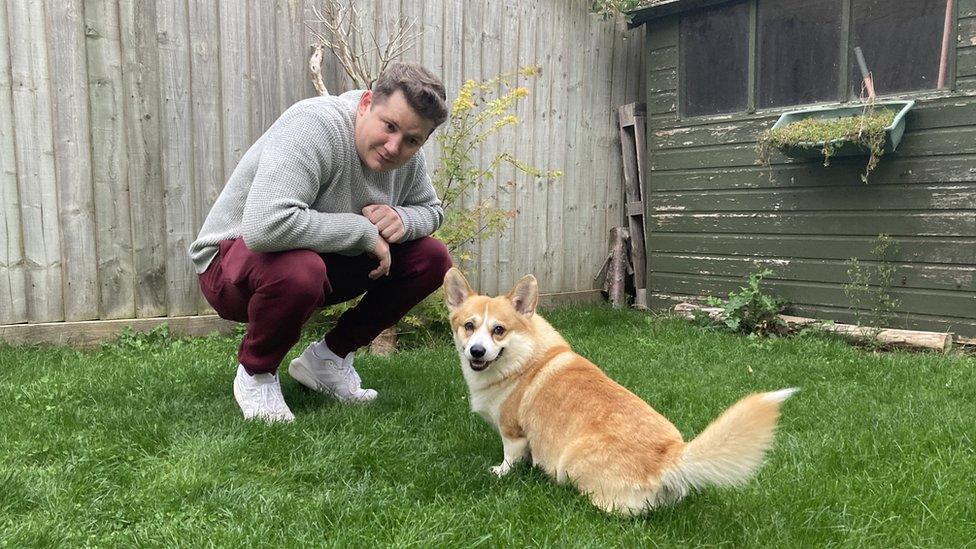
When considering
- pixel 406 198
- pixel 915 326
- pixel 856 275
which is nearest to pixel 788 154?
pixel 856 275

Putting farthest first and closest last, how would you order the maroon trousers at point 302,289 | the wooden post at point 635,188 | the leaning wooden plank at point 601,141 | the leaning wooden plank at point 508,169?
1. the wooden post at point 635,188
2. the leaning wooden plank at point 601,141
3. the leaning wooden plank at point 508,169
4. the maroon trousers at point 302,289

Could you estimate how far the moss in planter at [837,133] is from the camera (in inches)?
175

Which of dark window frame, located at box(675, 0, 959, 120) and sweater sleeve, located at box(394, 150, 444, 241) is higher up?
dark window frame, located at box(675, 0, 959, 120)

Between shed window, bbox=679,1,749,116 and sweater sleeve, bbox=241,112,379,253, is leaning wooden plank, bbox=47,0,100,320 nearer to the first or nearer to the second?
sweater sleeve, bbox=241,112,379,253

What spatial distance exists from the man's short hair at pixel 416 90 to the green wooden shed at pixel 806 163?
148 inches

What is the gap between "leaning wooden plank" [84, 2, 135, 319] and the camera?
12.6ft

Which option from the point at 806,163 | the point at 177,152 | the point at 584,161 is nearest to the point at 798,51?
the point at 806,163

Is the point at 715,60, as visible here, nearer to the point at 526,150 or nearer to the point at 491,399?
the point at 526,150

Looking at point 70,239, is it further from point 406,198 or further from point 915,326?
point 915,326

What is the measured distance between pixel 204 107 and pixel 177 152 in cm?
34

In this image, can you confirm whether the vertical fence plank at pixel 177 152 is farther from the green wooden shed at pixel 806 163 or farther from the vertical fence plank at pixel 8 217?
the green wooden shed at pixel 806 163

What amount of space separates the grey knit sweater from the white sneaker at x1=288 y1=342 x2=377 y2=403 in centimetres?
55

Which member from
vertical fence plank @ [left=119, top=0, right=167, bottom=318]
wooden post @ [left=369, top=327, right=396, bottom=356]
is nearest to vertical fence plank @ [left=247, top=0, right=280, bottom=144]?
vertical fence plank @ [left=119, top=0, right=167, bottom=318]

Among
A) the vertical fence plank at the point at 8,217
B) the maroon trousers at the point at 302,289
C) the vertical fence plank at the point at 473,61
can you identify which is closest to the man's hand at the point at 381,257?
the maroon trousers at the point at 302,289
